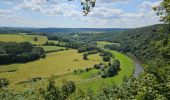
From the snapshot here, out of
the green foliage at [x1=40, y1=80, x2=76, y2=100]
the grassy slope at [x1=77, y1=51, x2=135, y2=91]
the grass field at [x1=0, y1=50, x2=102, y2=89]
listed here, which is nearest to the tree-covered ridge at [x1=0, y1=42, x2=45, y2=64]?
the grass field at [x1=0, y1=50, x2=102, y2=89]

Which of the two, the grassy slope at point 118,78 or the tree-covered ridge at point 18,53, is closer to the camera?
the grassy slope at point 118,78

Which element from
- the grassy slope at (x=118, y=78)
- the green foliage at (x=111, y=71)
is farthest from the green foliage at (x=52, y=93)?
the green foliage at (x=111, y=71)

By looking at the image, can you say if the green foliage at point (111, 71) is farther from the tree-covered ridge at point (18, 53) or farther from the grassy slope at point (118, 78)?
the tree-covered ridge at point (18, 53)

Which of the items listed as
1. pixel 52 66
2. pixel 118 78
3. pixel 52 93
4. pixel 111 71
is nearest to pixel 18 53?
pixel 52 66

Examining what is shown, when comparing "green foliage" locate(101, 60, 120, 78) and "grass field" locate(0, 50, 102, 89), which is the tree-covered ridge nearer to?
"grass field" locate(0, 50, 102, 89)

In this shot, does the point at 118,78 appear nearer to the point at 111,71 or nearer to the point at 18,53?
the point at 111,71

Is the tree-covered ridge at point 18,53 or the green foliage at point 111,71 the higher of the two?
the tree-covered ridge at point 18,53

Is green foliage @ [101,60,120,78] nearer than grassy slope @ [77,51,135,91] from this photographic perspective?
No

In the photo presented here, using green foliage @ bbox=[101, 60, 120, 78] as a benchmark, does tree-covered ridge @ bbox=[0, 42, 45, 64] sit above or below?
above

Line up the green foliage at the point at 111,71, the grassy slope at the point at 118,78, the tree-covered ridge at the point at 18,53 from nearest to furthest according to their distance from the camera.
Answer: the grassy slope at the point at 118,78
the green foliage at the point at 111,71
the tree-covered ridge at the point at 18,53
